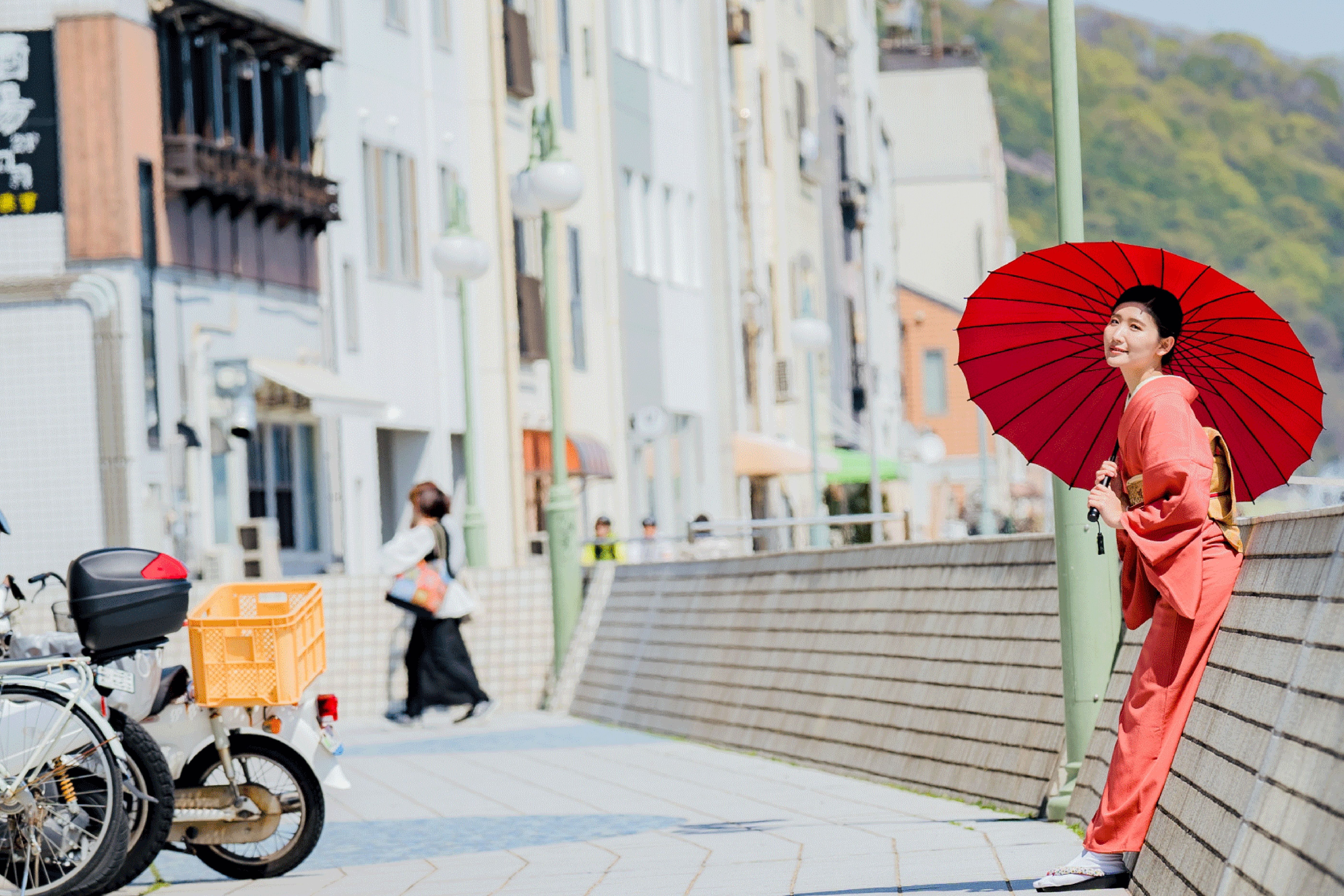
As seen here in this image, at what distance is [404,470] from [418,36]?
5885 millimetres

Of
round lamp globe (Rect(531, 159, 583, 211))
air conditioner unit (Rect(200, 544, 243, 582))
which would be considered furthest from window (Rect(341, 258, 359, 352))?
round lamp globe (Rect(531, 159, 583, 211))

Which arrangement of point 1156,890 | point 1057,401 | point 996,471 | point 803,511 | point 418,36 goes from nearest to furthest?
point 1156,890, point 1057,401, point 418,36, point 803,511, point 996,471

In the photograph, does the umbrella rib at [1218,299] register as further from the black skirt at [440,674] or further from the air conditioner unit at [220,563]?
the air conditioner unit at [220,563]

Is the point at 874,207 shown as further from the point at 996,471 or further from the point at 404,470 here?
the point at 404,470

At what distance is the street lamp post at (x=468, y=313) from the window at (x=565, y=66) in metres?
13.4

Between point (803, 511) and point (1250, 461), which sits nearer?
point (1250, 461)

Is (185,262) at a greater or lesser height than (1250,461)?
greater

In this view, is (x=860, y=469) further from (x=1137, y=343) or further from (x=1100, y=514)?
(x=1100, y=514)

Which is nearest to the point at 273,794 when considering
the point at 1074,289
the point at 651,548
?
the point at 1074,289

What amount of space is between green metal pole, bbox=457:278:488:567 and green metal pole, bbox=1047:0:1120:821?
11.6 m

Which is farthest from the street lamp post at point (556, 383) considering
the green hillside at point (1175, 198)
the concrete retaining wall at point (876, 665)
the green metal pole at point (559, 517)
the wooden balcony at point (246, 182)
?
the green hillside at point (1175, 198)

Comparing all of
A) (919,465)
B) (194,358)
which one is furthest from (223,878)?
(919,465)

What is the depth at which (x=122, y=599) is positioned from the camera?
7723 mm

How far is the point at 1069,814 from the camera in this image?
8578 mm
